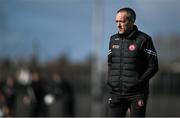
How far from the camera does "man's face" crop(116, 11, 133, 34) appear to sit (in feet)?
25.4

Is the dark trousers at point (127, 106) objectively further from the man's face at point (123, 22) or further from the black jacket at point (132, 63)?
the man's face at point (123, 22)

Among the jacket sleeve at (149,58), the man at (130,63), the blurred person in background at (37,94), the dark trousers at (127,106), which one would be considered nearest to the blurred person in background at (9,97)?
the blurred person in background at (37,94)

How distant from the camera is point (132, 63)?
7801mm

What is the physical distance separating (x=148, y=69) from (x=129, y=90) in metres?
0.35

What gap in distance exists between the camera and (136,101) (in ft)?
26.0

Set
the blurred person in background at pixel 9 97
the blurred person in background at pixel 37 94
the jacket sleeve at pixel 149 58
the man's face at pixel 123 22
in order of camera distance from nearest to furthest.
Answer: the man's face at pixel 123 22 → the jacket sleeve at pixel 149 58 → the blurred person in background at pixel 37 94 → the blurred person in background at pixel 9 97

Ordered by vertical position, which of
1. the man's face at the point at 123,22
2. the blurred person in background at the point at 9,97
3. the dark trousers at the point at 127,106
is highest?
the man's face at the point at 123,22

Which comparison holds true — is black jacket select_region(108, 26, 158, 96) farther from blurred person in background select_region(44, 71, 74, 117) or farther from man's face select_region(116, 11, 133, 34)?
blurred person in background select_region(44, 71, 74, 117)

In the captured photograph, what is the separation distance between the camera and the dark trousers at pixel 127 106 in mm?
7923

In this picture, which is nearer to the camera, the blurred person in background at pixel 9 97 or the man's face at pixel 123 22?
the man's face at pixel 123 22

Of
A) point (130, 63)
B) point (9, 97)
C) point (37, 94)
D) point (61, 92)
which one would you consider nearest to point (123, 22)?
point (130, 63)

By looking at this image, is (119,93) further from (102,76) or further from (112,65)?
(102,76)

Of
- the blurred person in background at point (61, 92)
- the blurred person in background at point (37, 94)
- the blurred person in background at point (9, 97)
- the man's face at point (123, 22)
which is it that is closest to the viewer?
the man's face at point (123, 22)

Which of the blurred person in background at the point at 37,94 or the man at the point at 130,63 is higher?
the man at the point at 130,63
